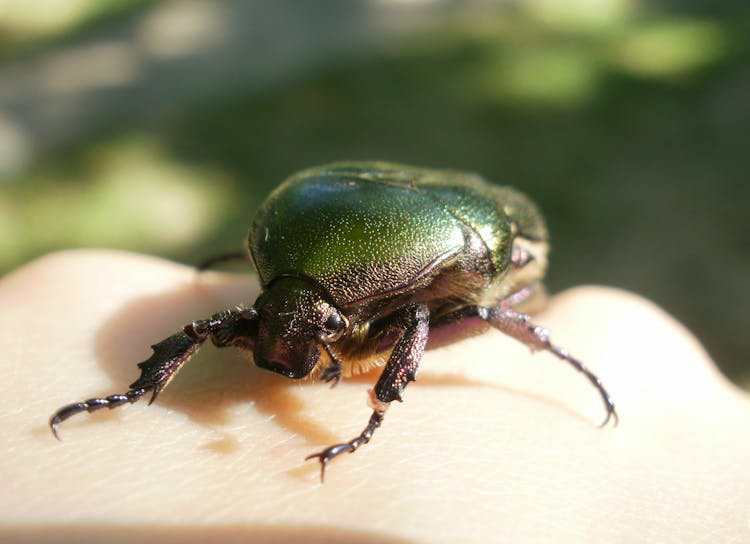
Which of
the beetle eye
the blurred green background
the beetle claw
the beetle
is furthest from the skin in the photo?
the blurred green background

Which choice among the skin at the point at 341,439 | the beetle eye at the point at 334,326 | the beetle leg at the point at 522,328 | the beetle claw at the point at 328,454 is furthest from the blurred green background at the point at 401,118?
the beetle claw at the point at 328,454

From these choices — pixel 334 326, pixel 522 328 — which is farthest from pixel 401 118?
pixel 334 326

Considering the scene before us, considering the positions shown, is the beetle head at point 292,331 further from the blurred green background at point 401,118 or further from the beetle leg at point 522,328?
the blurred green background at point 401,118

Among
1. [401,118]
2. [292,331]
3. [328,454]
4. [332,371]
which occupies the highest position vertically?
[292,331]

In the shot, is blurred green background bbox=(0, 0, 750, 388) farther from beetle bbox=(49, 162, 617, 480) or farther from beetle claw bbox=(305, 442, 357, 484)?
beetle claw bbox=(305, 442, 357, 484)

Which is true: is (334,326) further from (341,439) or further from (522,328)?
(522,328)

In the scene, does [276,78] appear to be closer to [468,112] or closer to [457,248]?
[468,112]
